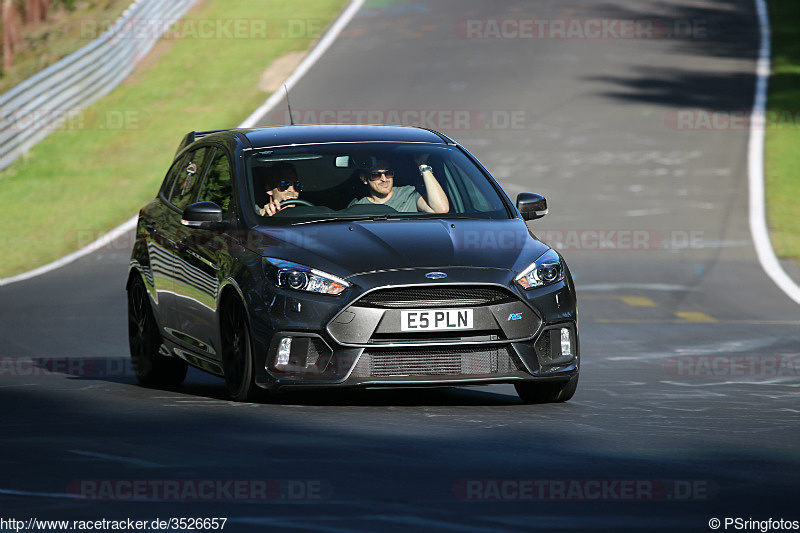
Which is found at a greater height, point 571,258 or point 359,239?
point 359,239

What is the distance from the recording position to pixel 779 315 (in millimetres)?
16109

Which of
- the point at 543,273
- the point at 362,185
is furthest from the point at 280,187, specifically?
the point at 543,273

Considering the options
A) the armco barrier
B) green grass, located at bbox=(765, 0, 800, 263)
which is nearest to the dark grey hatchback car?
green grass, located at bbox=(765, 0, 800, 263)

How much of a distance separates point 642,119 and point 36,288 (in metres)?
14.3

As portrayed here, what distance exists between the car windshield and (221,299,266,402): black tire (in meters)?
0.66

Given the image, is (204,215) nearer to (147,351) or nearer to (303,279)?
(303,279)

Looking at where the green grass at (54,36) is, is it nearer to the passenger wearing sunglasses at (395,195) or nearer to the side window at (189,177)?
the side window at (189,177)

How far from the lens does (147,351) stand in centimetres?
1142

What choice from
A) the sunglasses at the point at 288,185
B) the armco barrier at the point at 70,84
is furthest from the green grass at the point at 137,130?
the sunglasses at the point at 288,185

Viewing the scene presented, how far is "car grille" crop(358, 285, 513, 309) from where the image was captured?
918 cm

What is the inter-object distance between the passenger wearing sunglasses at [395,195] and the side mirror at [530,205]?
1.60ft

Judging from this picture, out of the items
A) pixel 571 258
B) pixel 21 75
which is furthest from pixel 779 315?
pixel 21 75

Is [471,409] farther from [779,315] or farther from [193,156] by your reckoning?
[779,315]

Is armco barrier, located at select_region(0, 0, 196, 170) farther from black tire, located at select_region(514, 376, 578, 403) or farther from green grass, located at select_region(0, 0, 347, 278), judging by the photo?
black tire, located at select_region(514, 376, 578, 403)
